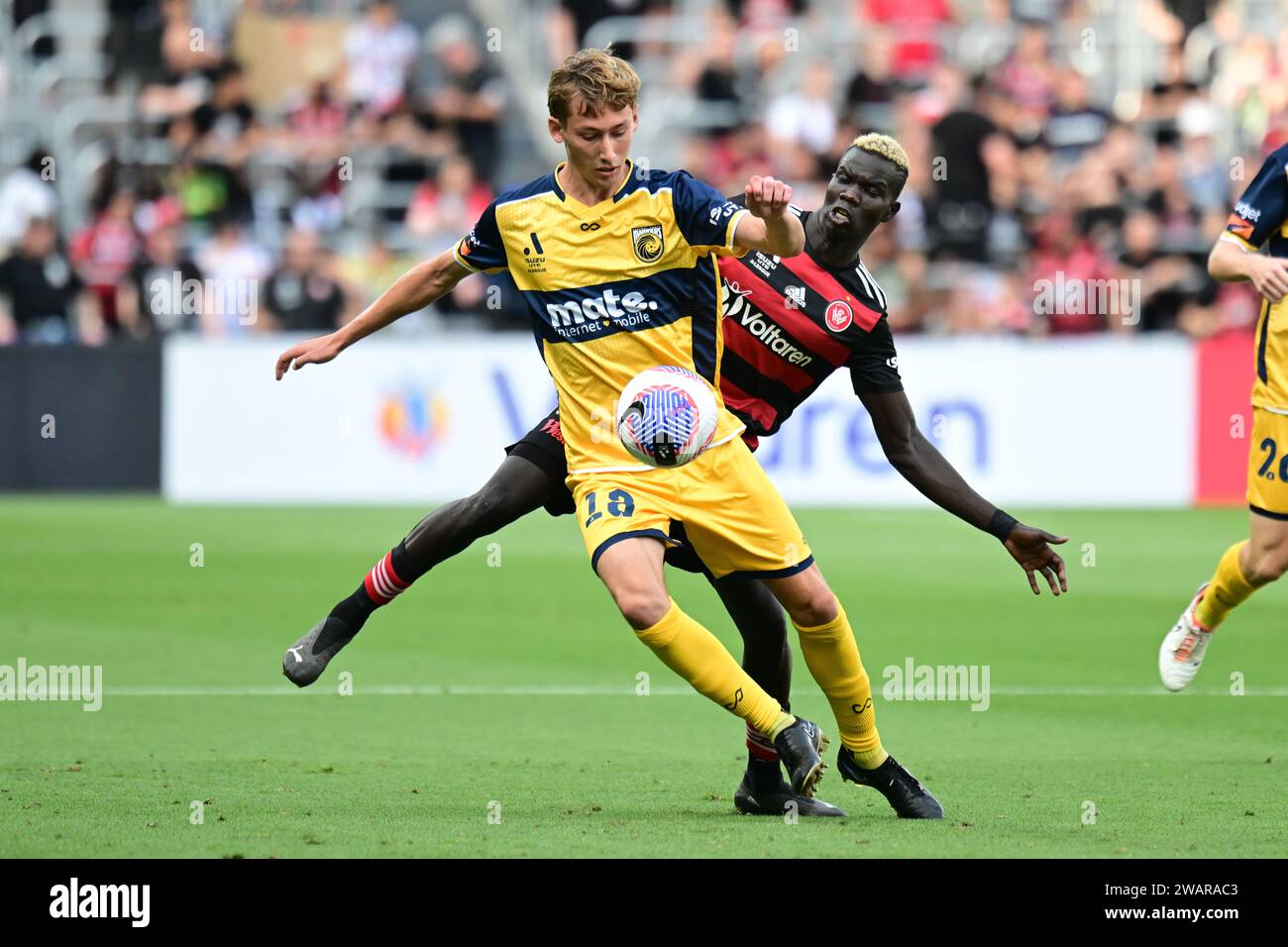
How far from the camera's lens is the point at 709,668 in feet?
20.7

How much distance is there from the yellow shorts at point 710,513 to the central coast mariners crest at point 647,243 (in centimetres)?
63

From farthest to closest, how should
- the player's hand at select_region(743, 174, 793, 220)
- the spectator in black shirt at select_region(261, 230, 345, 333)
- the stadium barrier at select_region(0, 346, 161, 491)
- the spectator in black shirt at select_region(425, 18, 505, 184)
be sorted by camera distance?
the spectator in black shirt at select_region(425, 18, 505, 184)
the spectator in black shirt at select_region(261, 230, 345, 333)
the stadium barrier at select_region(0, 346, 161, 491)
the player's hand at select_region(743, 174, 793, 220)

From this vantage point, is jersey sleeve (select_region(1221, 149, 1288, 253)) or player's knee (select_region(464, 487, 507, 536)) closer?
player's knee (select_region(464, 487, 507, 536))

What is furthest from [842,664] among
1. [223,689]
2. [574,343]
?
[223,689]

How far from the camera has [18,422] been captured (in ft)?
61.7

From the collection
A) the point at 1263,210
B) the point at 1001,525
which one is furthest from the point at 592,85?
the point at 1263,210

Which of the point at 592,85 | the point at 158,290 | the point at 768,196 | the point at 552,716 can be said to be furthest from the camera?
the point at 158,290

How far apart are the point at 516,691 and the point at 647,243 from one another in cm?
358

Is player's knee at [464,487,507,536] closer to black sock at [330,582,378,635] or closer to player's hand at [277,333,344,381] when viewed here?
black sock at [330,582,378,635]

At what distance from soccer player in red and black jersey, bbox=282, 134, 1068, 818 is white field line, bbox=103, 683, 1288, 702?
227 centimetres

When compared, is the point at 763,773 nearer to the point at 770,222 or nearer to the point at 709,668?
the point at 709,668

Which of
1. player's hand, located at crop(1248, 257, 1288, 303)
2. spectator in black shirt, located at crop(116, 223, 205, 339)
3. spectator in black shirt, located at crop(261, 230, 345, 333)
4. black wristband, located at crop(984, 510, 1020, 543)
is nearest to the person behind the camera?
black wristband, located at crop(984, 510, 1020, 543)

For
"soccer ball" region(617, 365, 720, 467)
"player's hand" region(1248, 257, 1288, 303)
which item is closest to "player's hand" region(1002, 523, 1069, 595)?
"soccer ball" region(617, 365, 720, 467)

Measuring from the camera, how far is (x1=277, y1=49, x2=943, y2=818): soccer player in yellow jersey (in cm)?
629
